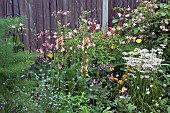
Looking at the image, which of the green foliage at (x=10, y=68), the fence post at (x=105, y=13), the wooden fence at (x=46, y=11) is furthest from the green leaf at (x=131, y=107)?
the fence post at (x=105, y=13)

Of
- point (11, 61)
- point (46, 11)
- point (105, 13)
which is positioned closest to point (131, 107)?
point (11, 61)

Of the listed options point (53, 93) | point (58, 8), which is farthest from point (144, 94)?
point (58, 8)

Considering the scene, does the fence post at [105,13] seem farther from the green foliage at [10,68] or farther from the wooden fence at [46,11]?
the green foliage at [10,68]

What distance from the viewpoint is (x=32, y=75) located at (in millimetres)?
4363

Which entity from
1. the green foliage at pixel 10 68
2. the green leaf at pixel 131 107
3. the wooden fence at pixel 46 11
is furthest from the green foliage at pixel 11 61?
the wooden fence at pixel 46 11

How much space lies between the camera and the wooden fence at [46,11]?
5559 millimetres

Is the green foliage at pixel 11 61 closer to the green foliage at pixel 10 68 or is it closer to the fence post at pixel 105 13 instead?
the green foliage at pixel 10 68

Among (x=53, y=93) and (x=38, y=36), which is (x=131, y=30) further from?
(x=53, y=93)

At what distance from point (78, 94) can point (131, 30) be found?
5.55 feet

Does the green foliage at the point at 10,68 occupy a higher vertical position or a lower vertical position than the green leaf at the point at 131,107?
higher

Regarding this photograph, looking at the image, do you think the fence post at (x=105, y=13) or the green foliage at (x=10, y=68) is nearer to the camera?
the green foliage at (x=10, y=68)

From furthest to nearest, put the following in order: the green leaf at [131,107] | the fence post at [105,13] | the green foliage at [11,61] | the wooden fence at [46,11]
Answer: the fence post at [105,13] → the wooden fence at [46,11] → the green leaf at [131,107] → the green foliage at [11,61]

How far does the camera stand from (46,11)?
582 cm

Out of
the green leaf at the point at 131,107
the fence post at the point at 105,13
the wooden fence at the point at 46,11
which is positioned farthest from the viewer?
the fence post at the point at 105,13
